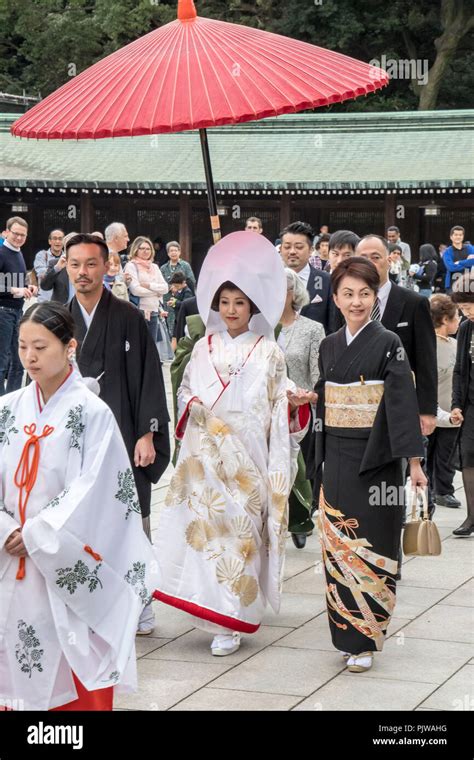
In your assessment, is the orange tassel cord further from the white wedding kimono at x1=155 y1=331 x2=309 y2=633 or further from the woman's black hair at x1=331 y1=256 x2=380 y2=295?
the woman's black hair at x1=331 y1=256 x2=380 y2=295

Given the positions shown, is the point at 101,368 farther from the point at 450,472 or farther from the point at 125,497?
the point at 450,472

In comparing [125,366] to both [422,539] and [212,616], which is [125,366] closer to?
[212,616]

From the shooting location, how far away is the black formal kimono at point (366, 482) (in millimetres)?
4812

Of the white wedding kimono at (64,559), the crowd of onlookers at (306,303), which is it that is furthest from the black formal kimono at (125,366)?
the white wedding kimono at (64,559)

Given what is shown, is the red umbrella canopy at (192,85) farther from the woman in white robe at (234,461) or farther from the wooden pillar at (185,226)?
the wooden pillar at (185,226)

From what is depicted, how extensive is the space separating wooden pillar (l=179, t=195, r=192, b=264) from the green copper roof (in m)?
0.81

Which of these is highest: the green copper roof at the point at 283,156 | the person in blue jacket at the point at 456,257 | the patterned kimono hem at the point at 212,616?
the green copper roof at the point at 283,156

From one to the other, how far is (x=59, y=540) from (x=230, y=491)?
1.66 m

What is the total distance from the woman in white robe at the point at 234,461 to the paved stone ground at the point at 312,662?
21 cm

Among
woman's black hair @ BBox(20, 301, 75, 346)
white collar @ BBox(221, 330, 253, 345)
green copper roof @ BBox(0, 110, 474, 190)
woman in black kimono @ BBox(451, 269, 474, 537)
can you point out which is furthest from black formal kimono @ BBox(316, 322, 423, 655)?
green copper roof @ BBox(0, 110, 474, 190)

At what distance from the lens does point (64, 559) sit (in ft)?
11.9

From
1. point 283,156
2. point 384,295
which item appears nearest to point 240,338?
point 384,295

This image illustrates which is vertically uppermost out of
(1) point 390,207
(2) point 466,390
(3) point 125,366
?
(1) point 390,207

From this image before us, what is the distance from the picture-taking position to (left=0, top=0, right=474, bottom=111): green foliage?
37219 mm
